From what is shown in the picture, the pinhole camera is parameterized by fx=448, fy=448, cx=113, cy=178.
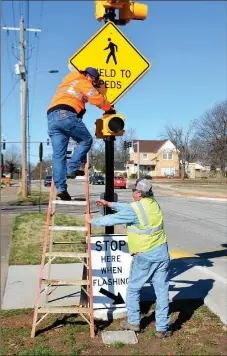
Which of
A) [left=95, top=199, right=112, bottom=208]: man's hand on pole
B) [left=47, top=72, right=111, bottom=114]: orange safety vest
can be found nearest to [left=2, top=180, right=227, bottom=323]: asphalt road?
[left=95, top=199, right=112, bottom=208]: man's hand on pole

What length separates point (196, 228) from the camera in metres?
15.9

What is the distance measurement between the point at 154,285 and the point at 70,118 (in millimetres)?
2230

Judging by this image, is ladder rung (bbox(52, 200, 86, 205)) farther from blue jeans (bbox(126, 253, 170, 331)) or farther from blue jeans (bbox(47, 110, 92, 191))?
blue jeans (bbox(126, 253, 170, 331))

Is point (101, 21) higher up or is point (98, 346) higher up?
point (101, 21)

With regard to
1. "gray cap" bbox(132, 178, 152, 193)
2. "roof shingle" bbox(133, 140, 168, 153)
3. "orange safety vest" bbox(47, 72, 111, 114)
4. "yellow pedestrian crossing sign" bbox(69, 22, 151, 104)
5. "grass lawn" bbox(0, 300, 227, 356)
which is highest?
"roof shingle" bbox(133, 140, 168, 153)

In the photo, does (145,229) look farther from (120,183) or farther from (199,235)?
(120,183)

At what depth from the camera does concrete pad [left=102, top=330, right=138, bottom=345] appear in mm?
5129

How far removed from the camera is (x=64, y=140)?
5.42 m

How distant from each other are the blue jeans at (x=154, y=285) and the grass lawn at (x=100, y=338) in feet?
0.73

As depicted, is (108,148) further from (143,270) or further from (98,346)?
(98,346)

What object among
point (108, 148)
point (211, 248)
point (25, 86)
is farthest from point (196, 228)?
point (25, 86)

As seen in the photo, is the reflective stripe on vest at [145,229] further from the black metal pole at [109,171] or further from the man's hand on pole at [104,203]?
the black metal pole at [109,171]

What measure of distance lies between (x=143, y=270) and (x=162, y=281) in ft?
0.86

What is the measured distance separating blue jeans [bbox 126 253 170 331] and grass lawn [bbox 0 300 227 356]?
0.22m
